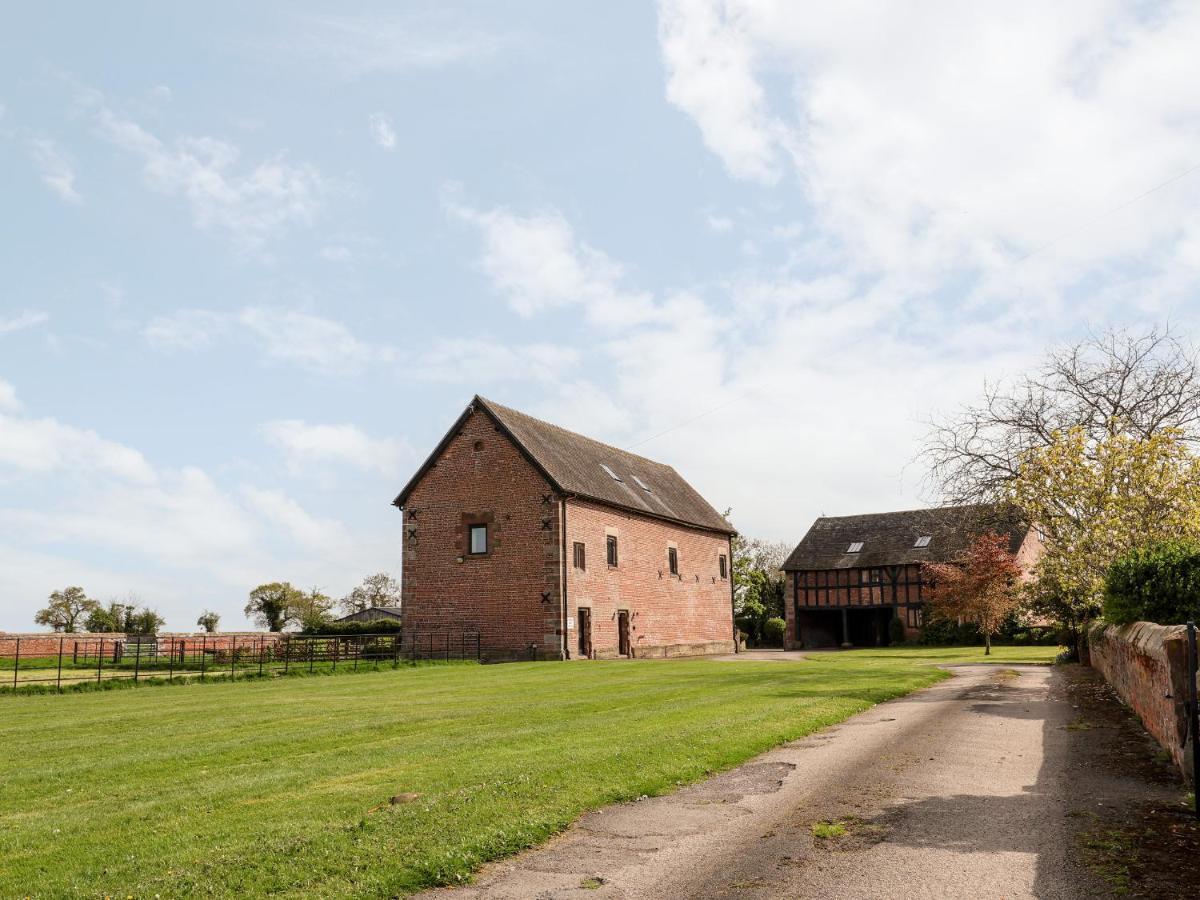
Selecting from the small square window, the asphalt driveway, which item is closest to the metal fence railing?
the small square window

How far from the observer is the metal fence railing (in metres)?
29.3

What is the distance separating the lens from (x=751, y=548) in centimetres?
7738

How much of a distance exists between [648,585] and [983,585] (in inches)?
571

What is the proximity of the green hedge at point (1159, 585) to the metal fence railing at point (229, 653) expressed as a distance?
2145 centimetres

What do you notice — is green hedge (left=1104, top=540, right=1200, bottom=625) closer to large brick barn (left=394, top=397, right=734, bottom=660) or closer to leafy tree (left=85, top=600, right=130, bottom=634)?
large brick barn (left=394, top=397, right=734, bottom=660)

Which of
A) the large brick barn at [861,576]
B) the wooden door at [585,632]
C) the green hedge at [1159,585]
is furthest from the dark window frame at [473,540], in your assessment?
the large brick barn at [861,576]

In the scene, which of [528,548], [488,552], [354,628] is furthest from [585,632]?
[354,628]

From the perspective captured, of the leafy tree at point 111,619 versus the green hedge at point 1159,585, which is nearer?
the green hedge at point 1159,585

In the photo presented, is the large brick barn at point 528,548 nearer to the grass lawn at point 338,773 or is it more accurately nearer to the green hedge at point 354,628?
the green hedge at point 354,628

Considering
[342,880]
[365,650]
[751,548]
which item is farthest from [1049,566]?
[751,548]

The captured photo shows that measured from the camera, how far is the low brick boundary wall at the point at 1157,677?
8336mm

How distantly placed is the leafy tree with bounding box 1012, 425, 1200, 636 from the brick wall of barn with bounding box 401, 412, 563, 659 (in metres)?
16.7

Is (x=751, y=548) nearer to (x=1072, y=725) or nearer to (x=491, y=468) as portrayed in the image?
(x=491, y=468)

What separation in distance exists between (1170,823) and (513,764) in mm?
5733
